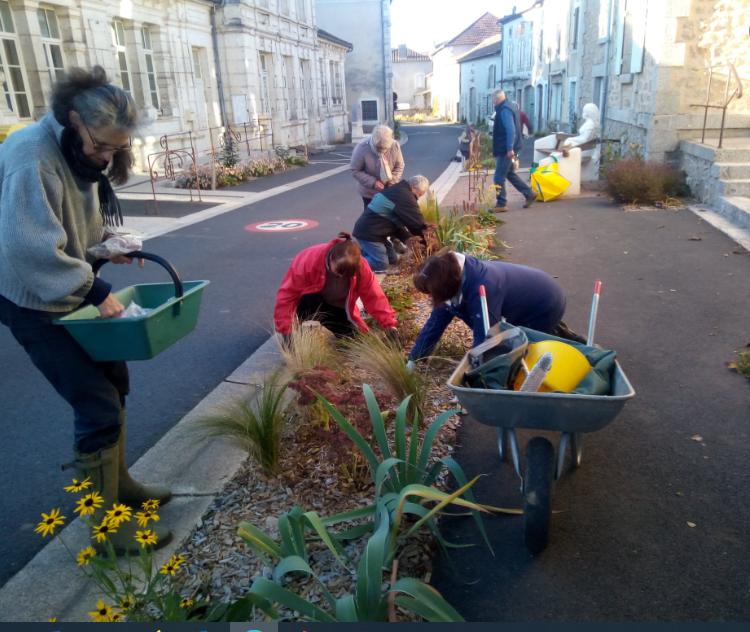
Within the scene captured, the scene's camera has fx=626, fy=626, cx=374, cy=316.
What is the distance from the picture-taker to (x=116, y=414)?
8.61 feet

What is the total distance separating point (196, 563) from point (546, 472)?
4.82ft

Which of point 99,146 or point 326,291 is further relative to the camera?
point 326,291

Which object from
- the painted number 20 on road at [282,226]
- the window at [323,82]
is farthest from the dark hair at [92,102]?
the window at [323,82]

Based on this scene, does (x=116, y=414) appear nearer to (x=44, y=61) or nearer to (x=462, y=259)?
(x=462, y=259)

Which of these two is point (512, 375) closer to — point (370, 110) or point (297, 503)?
point (297, 503)

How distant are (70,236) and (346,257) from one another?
6.53 ft

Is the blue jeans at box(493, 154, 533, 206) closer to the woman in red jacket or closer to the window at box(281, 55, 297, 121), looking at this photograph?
the woman in red jacket

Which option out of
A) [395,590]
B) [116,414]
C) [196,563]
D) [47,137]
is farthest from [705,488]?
[47,137]

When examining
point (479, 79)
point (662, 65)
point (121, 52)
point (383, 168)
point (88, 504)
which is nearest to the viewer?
point (88, 504)

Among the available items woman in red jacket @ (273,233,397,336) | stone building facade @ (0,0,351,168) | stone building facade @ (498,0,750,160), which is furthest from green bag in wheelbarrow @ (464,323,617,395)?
stone building facade @ (0,0,351,168)

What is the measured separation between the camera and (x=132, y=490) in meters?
2.91

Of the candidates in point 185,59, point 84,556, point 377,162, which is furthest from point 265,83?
point 84,556

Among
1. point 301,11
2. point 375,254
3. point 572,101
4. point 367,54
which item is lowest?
point 375,254

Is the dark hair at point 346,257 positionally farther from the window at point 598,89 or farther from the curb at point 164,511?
the window at point 598,89
